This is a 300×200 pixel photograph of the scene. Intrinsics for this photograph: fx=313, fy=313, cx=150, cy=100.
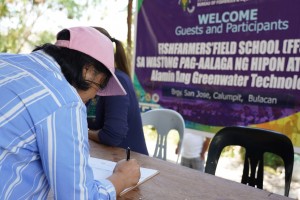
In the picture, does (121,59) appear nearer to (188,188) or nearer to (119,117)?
(119,117)

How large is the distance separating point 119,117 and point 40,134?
A: 943mm

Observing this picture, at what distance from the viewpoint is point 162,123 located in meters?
2.26

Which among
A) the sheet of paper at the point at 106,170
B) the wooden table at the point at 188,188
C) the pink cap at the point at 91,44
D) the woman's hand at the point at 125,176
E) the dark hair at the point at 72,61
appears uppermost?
the pink cap at the point at 91,44

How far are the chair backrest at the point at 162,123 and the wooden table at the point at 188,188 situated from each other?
31.4 inches

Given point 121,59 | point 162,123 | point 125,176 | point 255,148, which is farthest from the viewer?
point 162,123

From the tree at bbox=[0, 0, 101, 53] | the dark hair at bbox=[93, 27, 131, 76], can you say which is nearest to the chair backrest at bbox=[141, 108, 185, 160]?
the dark hair at bbox=[93, 27, 131, 76]

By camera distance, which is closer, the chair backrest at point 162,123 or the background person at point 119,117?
the background person at point 119,117

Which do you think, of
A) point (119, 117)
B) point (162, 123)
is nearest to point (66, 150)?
point (119, 117)

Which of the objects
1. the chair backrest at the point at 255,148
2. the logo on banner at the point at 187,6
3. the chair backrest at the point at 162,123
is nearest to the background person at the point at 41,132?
the chair backrest at the point at 255,148

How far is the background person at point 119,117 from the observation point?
5.28 feet

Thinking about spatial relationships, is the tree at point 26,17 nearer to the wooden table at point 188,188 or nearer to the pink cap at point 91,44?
the wooden table at point 188,188

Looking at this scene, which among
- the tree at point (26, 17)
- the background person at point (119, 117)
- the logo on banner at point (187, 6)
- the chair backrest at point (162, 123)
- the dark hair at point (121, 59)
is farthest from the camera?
the tree at point (26, 17)

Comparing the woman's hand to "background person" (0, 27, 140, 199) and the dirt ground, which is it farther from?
the dirt ground

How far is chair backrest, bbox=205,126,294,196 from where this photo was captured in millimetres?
1493
